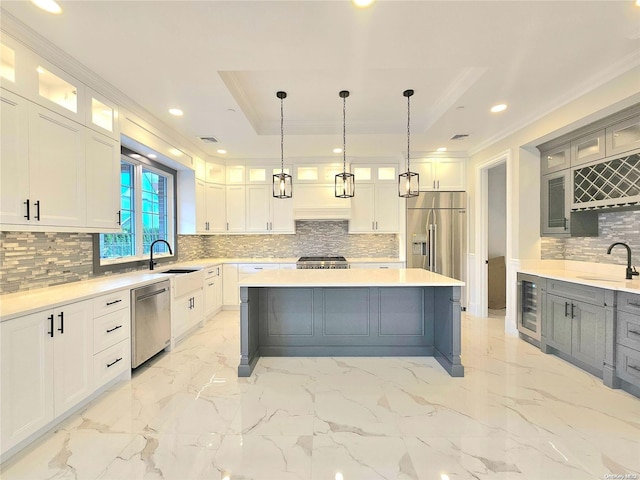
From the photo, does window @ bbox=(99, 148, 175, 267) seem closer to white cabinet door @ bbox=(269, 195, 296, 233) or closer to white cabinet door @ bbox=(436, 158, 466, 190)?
white cabinet door @ bbox=(269, 195, 296, 233)

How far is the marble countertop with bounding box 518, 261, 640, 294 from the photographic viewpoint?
2.62 metres

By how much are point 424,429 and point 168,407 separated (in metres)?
1.88

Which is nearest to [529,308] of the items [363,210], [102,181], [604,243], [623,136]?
[604,243]

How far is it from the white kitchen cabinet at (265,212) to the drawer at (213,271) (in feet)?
2.93

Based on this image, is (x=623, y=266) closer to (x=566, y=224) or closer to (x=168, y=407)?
(x=566, y=224)

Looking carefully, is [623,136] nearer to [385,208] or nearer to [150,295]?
[385,208]

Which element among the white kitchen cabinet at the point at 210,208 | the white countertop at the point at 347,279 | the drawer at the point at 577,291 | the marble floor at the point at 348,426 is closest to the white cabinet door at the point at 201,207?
the white kitchen cabinet at the point at 210,208

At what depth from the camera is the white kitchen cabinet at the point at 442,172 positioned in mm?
5191

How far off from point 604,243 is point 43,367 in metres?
5.12

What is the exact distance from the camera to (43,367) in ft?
6.43

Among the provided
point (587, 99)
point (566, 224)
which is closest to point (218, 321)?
point (566, 224)

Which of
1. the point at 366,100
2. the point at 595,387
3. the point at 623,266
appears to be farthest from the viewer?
the point at 366,100

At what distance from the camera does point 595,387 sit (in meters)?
2.65

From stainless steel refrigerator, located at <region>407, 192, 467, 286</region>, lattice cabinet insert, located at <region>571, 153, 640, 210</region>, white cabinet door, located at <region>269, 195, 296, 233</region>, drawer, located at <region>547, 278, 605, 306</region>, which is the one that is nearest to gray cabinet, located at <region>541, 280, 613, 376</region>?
drawer, located at <region>547, 278, 605, 306</region>
